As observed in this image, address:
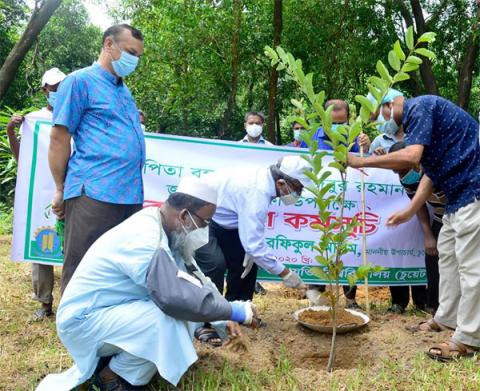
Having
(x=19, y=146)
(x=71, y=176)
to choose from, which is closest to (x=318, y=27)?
(x=19, y=146)

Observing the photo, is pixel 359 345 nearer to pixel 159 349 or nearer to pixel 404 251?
pixel 404 251

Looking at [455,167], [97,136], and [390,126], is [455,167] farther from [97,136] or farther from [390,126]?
[97,136]

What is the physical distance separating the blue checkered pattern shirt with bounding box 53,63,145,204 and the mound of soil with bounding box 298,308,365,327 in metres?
1.67

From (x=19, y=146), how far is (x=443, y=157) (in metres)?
3.41

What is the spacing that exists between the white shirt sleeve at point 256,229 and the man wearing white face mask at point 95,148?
786mm

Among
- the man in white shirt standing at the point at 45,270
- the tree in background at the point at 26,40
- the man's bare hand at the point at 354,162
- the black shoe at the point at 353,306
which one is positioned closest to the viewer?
the man's bare hand at the point at 354,162

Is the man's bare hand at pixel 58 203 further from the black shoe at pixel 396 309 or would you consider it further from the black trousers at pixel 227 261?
the black shoe at pixel 396 309

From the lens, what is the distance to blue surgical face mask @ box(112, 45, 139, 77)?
3.18m

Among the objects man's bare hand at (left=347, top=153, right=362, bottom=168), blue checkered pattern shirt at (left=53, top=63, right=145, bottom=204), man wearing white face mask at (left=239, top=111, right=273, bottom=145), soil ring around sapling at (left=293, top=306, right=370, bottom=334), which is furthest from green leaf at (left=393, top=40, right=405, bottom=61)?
man wearing white face mask at (left=239, top=111, right=273, bottom=145)

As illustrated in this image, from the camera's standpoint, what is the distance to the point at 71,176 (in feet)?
10.3

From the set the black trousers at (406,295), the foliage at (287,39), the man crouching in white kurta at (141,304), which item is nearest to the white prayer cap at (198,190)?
the man crouching in white kurta at (141,304)

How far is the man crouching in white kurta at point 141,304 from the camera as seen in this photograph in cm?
246

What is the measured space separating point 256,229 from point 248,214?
0.39ft

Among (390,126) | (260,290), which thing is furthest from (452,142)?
(260,290)
